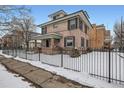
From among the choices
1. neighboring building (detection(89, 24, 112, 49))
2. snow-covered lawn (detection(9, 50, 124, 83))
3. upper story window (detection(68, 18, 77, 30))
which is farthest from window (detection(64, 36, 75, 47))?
neighboring building (detection(89, 24, 112, 49))

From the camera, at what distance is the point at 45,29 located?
24297mm

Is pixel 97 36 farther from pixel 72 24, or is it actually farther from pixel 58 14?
pixel 72 24

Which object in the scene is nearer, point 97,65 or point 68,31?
point 97,65

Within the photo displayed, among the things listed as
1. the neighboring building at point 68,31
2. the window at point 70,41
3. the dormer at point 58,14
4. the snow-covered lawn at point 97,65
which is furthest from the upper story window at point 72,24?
the snow-covered lawn at point 97,65

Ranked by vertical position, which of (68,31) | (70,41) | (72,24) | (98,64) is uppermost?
(72,24)

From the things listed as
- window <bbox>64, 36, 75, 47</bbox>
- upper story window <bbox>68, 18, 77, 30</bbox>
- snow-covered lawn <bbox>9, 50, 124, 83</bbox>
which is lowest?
Result: snow-covered lawn <bbox>9, 50, 124, 83</bbox>

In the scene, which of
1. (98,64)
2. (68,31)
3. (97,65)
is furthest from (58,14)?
(97,65)

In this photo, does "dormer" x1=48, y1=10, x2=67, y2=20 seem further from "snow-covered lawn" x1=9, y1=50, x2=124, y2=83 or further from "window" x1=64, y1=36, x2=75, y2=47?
"snow-covered lawn" x1=9, y1=50, x2=124, y2=83

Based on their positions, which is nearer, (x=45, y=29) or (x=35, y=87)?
(x=35, y=87)

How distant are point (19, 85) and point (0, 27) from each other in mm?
5592
